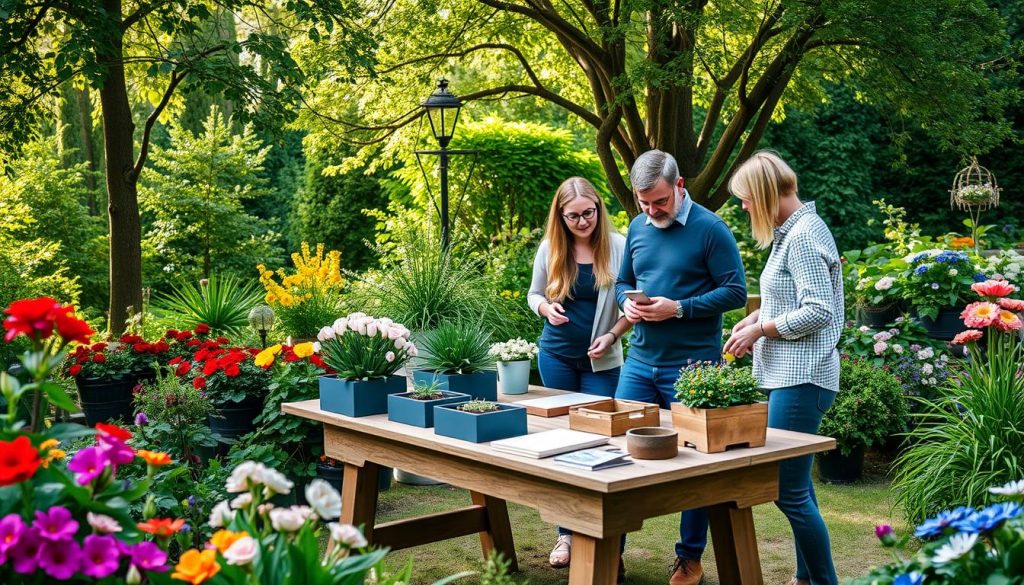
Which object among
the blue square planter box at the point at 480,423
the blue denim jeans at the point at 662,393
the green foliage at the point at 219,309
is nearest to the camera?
the blue square planter box at the point at 480,423

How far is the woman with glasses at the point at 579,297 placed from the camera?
13.6ft

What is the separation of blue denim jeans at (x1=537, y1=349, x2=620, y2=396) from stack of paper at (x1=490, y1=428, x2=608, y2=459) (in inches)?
45.8

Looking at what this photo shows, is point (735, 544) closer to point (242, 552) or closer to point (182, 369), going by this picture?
point (242, 552)

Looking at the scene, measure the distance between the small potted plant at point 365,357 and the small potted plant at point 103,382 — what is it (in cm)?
281

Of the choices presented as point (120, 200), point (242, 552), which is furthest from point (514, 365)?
point (120, 200)

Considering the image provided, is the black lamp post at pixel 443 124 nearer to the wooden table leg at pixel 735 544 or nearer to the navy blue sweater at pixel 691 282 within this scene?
the navy blue sweater at pixel 691 282

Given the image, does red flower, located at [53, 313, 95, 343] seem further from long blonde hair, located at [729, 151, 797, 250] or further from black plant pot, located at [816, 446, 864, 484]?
black plant pot, located at [816, 446, 864, 484]

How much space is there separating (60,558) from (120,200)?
683cm

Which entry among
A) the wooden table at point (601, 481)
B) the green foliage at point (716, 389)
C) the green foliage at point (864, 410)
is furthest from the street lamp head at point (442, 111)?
the green foliage at point (716, 389)

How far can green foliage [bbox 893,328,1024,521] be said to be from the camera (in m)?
4.31

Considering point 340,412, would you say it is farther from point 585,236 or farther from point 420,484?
point 420,484

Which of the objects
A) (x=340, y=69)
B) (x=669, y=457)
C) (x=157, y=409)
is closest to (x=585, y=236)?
(x=669, y=457)

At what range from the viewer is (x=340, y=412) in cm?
364

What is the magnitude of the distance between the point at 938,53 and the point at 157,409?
19.8ft
